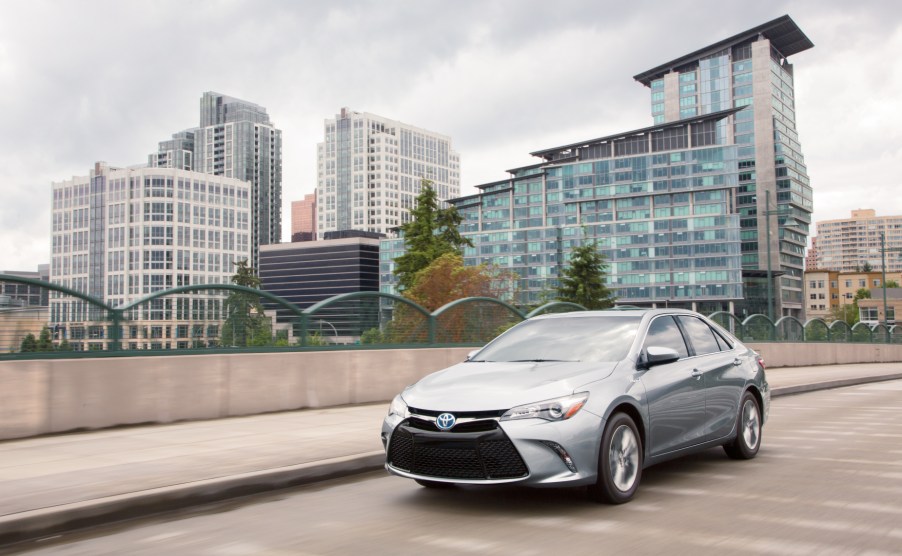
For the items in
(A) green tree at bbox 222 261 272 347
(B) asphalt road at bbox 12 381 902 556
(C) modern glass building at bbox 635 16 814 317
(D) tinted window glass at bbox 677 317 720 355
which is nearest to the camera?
(B) asphalt road at bbox 12 381 902 556

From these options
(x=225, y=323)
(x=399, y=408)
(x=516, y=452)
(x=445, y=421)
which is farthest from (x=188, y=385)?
(x=516, y=452)

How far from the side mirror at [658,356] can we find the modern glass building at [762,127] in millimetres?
151962

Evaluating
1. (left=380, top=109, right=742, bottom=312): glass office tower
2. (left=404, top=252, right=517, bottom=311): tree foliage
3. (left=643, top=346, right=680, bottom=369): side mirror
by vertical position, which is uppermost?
(left=380, top=109, right=742, bottom=312): glass office tower

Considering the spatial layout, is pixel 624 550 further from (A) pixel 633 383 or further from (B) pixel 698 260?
A: (B) pixel 698 260

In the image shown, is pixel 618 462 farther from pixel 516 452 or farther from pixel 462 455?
pixel 462 455

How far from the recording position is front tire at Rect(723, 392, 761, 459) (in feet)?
26.5

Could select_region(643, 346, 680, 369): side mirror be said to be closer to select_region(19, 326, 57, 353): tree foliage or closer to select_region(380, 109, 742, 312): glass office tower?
select_region(19, 326, 57, 353): tree foliage

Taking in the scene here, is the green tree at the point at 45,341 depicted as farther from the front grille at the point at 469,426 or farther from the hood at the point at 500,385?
the front grille at the point at 469,426

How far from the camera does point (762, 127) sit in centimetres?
15725

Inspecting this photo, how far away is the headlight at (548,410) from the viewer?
5590 millimetres

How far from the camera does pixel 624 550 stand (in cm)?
484

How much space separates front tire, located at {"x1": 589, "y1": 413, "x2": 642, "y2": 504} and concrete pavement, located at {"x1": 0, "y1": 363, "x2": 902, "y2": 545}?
8.78ft

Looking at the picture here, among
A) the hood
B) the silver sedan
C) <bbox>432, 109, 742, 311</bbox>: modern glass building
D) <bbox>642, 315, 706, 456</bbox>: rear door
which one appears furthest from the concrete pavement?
<bbox>432, 109, 742, 311</bbox>: modern glass building

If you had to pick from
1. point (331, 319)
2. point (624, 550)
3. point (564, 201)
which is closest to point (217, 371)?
point (331, 319)
